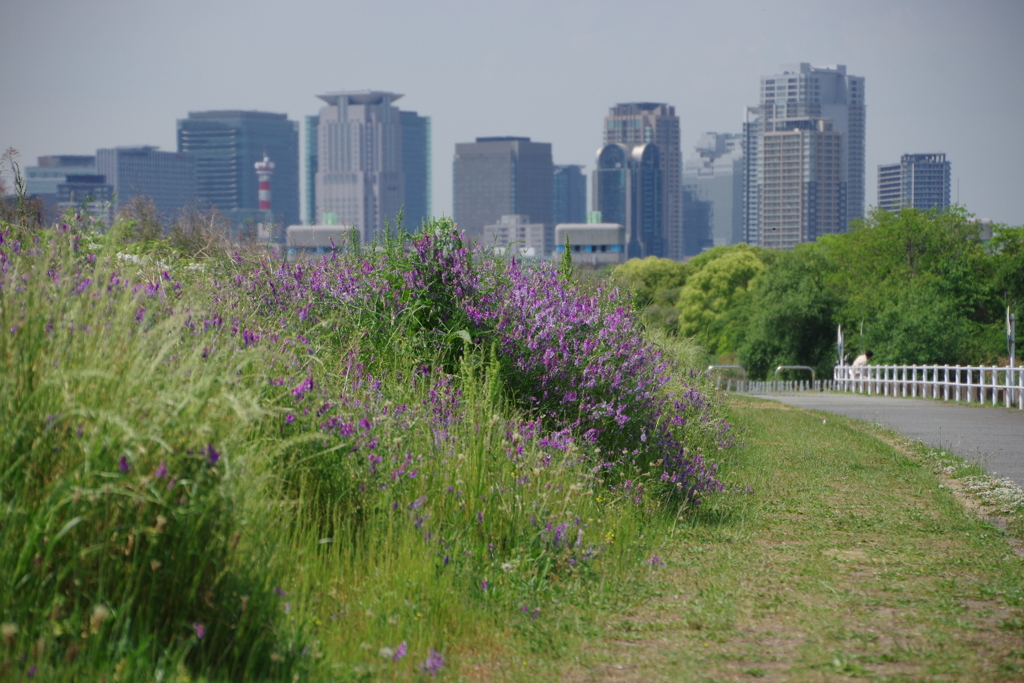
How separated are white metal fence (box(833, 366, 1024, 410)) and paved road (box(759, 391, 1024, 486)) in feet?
4.66

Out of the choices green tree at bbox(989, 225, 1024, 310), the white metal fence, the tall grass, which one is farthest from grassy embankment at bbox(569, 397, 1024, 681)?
green tree at bbox(989, 225, 1024, 310)

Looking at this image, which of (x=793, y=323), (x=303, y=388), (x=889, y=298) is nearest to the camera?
(x=303, y=388)

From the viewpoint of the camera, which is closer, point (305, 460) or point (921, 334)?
point (305, 460)

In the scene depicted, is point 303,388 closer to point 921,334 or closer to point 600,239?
point 921,334

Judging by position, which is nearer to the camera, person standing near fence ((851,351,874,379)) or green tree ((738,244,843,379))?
person standing near fence ((851,351,874,379))

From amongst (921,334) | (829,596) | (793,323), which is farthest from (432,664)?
(793,323)

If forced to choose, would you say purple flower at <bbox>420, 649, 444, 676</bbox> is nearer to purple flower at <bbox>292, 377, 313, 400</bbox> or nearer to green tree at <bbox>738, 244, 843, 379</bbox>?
purple flower at <bbox>292, 377, 313, 400</bbox>

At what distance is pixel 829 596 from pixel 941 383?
83.8 ft

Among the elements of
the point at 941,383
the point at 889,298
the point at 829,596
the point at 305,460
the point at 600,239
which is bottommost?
the point at 941,383

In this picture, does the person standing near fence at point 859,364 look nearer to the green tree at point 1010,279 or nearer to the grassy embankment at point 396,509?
the green tree at point 1010,279

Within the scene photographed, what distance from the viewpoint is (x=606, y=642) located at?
5008 millimetres

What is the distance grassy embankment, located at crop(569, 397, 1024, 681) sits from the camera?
4617mm

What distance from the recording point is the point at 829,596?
18.9 feet

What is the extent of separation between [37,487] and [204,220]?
40.6ft
